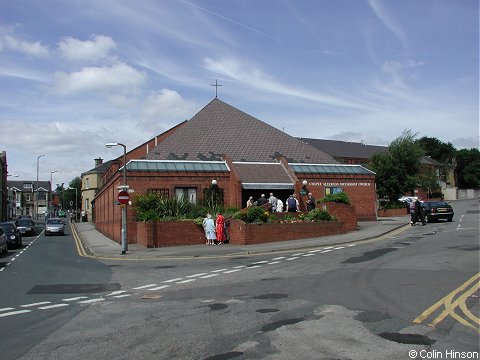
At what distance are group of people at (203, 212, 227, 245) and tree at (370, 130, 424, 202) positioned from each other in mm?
34645

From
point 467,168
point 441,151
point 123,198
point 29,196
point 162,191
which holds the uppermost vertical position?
point 441,151

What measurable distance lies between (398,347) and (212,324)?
9.92ft

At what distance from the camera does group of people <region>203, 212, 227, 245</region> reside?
25.2 m

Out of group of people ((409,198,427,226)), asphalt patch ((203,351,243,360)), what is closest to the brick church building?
group of people ((409,198,427,226))

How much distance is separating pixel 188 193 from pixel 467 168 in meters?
103

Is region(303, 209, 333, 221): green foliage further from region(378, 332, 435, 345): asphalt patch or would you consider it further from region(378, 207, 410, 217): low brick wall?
region(378, 207, 410, 217): low brick wall

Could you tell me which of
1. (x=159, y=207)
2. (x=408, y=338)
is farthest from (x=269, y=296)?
(x=159, y=207)

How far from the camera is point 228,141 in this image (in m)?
38.9

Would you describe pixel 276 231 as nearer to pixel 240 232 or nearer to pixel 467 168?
pixel 240 232

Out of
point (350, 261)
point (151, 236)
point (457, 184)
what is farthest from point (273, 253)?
point (457, 184)

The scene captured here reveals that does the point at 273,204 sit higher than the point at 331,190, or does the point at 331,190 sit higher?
the point at 331,190

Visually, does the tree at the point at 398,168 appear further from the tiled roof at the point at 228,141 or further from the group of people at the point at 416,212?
the group of people at the point at 416,212

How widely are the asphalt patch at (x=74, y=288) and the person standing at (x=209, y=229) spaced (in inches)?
464

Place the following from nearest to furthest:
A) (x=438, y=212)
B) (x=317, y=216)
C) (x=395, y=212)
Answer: (x=317, y=216) < (x=438, y=212) < (x=395, y=212)
